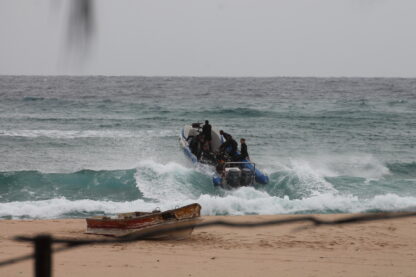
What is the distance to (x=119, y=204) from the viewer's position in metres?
14.8

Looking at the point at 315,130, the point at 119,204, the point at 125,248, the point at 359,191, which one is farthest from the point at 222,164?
the point at 315,130

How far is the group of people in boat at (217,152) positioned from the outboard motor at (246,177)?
1032mm

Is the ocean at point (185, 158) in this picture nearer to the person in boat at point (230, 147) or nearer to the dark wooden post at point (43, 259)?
the person in boat at point (230, 147)

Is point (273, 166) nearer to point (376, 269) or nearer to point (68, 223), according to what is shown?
Result: point (68, 223)

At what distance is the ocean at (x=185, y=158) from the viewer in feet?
48.8

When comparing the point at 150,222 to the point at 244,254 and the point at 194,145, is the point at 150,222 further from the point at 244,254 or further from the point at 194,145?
the point at 194,145

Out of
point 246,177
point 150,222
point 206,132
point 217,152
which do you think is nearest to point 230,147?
point 217,152

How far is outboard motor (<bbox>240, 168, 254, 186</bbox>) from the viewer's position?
50.4ft

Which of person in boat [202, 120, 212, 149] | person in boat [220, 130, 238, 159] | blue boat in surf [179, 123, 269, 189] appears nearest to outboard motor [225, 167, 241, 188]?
blue boat in surf [179, 123, 269, 189]

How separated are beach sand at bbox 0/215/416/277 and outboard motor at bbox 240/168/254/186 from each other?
4047 mm

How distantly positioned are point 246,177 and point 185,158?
475 centimetres

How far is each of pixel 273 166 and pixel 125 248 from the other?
13838mm

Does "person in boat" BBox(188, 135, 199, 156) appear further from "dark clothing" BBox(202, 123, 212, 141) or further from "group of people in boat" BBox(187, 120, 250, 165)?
"dark clothing" BBox(202, 123, 212, 141)

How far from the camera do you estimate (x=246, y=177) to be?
50.6 ft
